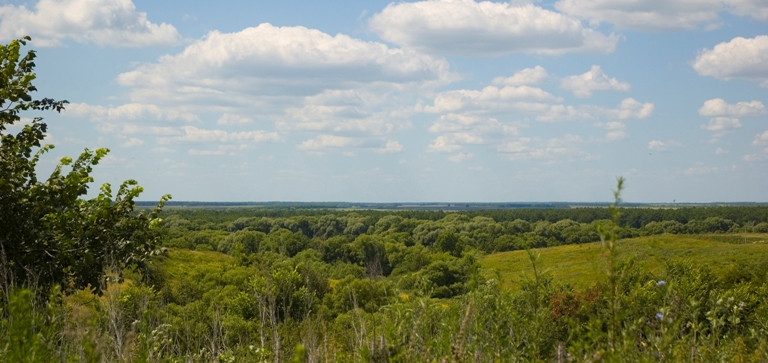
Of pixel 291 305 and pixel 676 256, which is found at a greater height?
pixel 291 305

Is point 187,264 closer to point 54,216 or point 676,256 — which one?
point 676,256

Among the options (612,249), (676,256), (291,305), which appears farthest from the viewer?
(676,256)

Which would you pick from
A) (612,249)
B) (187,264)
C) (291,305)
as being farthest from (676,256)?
(612,249)

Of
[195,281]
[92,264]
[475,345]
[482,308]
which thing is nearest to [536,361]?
[475,345]

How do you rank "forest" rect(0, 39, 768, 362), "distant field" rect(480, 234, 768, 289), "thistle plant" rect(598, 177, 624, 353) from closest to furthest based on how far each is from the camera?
"thistle plant" rect(598, 177, 624, 353) < "forest" rect(0, 39, 768, 362) < "distant field" rect(480, 234, 768, 289)

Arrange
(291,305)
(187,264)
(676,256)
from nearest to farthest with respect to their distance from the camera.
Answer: (291,305)
(676,256)
(187,264)

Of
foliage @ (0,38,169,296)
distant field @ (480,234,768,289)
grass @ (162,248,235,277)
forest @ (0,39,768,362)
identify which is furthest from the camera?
distant field @ (480,234,768,289)

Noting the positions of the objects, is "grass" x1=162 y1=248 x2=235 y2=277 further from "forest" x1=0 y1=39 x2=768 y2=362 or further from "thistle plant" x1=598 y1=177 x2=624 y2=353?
"thistle plant" x1=598 y1=177 x2=624 y2=353

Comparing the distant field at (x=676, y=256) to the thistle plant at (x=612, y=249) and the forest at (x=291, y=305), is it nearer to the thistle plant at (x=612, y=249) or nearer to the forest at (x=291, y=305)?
the forest at (x=291, y=305)


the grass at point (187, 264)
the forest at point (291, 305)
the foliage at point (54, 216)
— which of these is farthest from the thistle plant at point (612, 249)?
the grass at point (187, 264)

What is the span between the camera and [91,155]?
46.2 feet

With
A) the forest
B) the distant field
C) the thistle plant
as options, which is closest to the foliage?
the forest

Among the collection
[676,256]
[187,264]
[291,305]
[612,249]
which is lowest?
[187,264]

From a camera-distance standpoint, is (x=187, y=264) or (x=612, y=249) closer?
(x=612, y=249)
